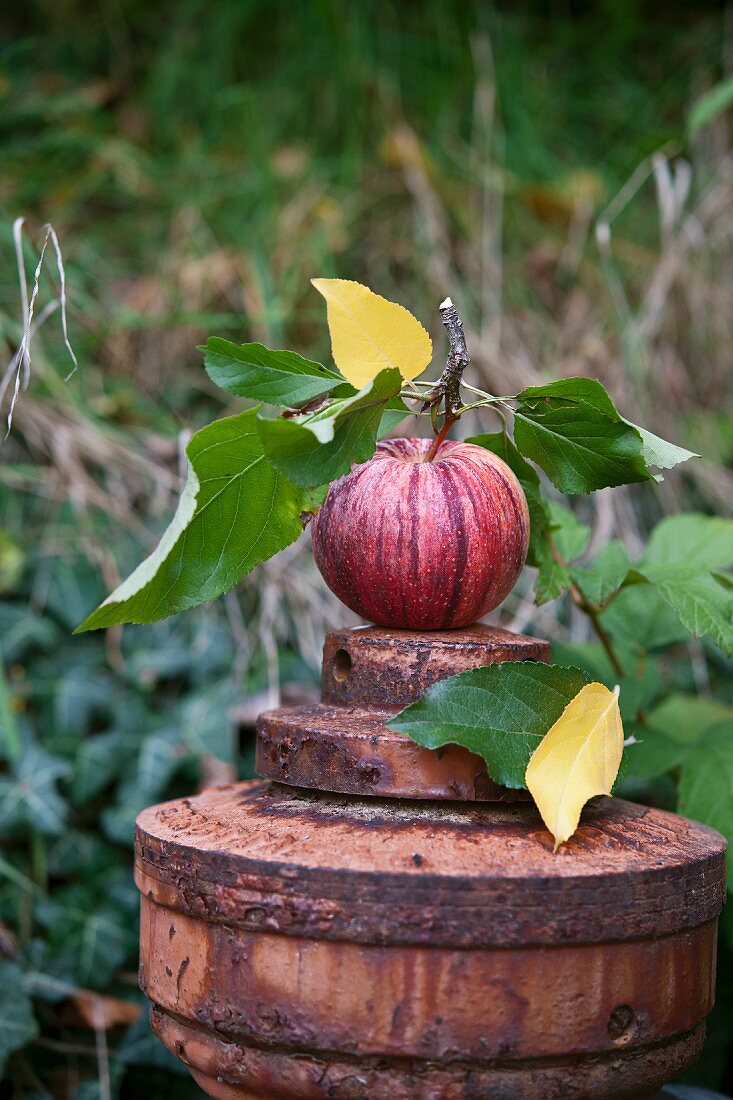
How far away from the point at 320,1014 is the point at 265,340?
4.53 feet

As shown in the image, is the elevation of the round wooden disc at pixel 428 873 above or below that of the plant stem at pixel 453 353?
below

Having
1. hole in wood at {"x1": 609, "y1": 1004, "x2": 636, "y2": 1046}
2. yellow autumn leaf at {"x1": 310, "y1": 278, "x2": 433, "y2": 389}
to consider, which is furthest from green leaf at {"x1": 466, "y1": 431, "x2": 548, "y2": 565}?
hole in wood at {"x1": 609, "y1": 1004, "x2": 636, "y2": 1046}

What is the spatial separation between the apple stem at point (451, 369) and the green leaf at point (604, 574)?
0.85ft

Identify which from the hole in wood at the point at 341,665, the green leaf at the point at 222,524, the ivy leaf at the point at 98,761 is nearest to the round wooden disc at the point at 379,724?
the hole in wood at the point at 341,665

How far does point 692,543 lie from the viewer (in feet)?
3.62

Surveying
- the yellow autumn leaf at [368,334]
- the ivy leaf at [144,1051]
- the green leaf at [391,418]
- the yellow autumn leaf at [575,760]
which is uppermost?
the yellow autumn leaf at [368,334]

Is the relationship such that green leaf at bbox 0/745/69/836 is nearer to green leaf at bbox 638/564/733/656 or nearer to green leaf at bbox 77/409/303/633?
green leaf at bbox 77/409/303/633

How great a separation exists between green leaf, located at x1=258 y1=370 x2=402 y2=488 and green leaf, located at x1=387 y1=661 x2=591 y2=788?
0.17m

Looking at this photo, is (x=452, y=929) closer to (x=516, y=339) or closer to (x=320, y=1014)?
(x=320, y=1014)

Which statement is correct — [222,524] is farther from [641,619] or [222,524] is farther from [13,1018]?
[13,1018]

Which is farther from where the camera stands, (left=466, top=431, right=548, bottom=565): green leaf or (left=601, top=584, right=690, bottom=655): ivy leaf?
(left=601, top=584, right=690, bottom=655): ivy leaf

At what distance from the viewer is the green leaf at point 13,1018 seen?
113 centimetres

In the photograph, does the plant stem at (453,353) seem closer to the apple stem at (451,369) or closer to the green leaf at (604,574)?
the apple stem at (451,369)

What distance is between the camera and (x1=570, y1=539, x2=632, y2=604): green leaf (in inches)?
37.7
